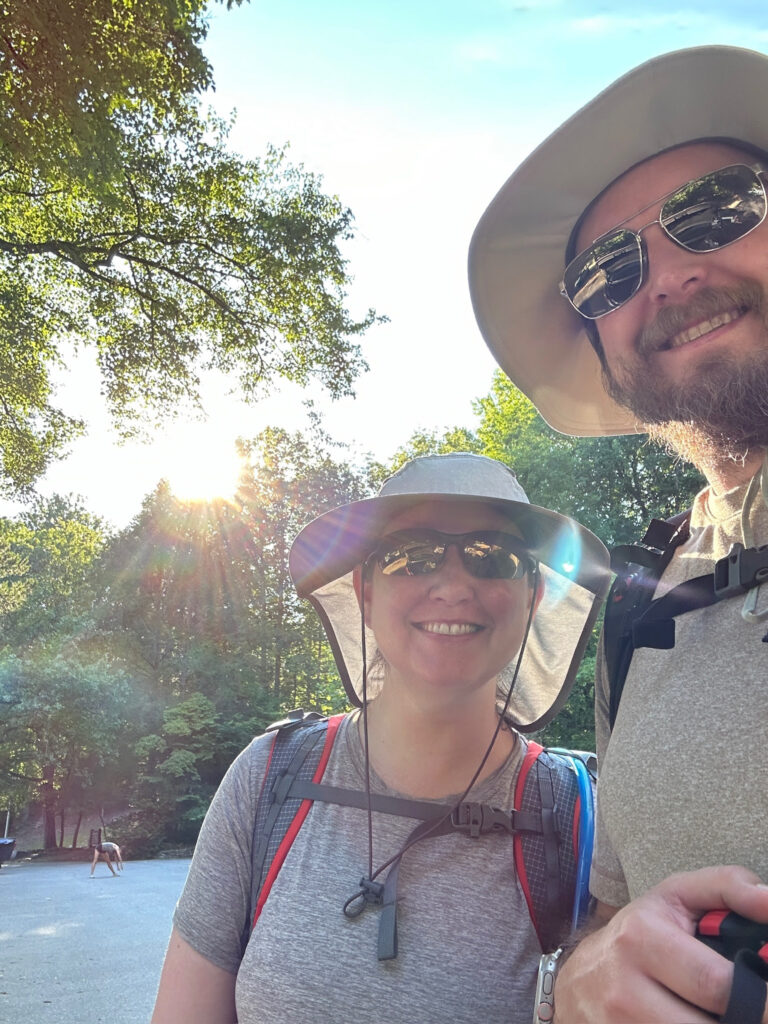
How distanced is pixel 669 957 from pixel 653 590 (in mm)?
714

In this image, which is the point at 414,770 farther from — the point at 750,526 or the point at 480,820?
the point at 750,526

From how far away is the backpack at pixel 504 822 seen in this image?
62.6 inches

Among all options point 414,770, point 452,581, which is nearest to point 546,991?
point 414,770

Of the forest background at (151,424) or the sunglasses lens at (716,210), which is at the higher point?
the forest background at (151,424)

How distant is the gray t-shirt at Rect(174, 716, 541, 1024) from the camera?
149cm

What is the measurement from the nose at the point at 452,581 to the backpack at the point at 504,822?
452 millimetres

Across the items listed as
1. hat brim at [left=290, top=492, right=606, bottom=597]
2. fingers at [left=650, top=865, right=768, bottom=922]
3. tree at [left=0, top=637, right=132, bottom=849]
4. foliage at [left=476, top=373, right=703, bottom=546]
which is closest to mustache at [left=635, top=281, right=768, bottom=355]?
hat brim at [left=290, top=492, right=606, bottom=597]

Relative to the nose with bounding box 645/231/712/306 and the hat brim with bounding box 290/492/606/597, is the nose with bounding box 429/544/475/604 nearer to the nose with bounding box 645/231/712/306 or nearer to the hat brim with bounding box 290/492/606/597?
the hat brim with bounding box 290/492/606/597

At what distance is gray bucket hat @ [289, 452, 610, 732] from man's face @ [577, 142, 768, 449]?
48cm

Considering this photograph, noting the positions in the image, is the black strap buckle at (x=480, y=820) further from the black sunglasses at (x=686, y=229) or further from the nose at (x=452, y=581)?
the black sunglasses at (x=686, y=229)

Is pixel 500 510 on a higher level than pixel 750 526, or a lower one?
higher

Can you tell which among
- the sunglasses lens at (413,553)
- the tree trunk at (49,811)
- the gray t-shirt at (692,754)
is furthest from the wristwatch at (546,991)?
the tree trunk at (49,811)

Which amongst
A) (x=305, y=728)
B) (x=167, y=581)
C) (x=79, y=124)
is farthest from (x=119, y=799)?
(x=305, y=728)

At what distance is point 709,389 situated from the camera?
1349 millimetres
